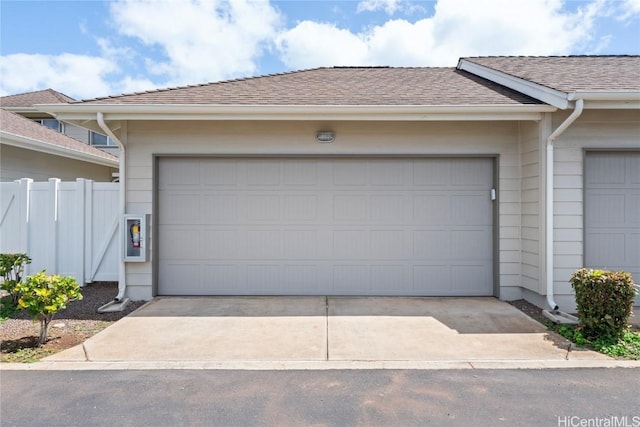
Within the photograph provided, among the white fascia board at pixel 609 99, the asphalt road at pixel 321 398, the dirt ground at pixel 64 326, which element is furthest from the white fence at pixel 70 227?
the white fascia board at pixel 609 99

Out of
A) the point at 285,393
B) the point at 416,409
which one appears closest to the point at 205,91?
the point at 285,393

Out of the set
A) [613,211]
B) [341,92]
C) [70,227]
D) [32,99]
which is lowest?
[70,227]

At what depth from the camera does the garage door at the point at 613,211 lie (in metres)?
5.81

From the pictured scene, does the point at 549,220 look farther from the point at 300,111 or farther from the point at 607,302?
the point at 300,111

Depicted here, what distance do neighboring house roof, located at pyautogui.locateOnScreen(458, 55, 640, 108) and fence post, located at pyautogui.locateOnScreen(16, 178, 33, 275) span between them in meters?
8.53

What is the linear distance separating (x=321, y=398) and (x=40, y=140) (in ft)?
29.8

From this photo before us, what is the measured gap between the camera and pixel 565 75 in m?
6.21

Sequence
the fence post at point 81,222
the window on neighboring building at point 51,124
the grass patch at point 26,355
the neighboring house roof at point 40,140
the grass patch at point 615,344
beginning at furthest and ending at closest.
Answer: the window on neighboring building at point 51,124, the neighboring house roof at point 40,140, the fence post at point 81,222, the grass patch at point 615,344, the grass patch at point 26,355

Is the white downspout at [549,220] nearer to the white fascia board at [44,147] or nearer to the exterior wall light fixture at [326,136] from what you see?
the exterior wall light fixture at [326,136]

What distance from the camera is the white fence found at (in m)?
6.77

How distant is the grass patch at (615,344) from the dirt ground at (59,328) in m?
5.71

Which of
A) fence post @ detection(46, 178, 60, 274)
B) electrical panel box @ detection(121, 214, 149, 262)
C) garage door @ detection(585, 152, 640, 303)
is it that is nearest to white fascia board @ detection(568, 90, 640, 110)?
garage door @ detection(585, 152, 640, 303)

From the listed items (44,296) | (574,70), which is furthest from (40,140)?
(574,70)

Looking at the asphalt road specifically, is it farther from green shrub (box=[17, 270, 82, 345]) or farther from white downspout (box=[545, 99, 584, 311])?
white downspout (box=[545, 99, 584, 311])
